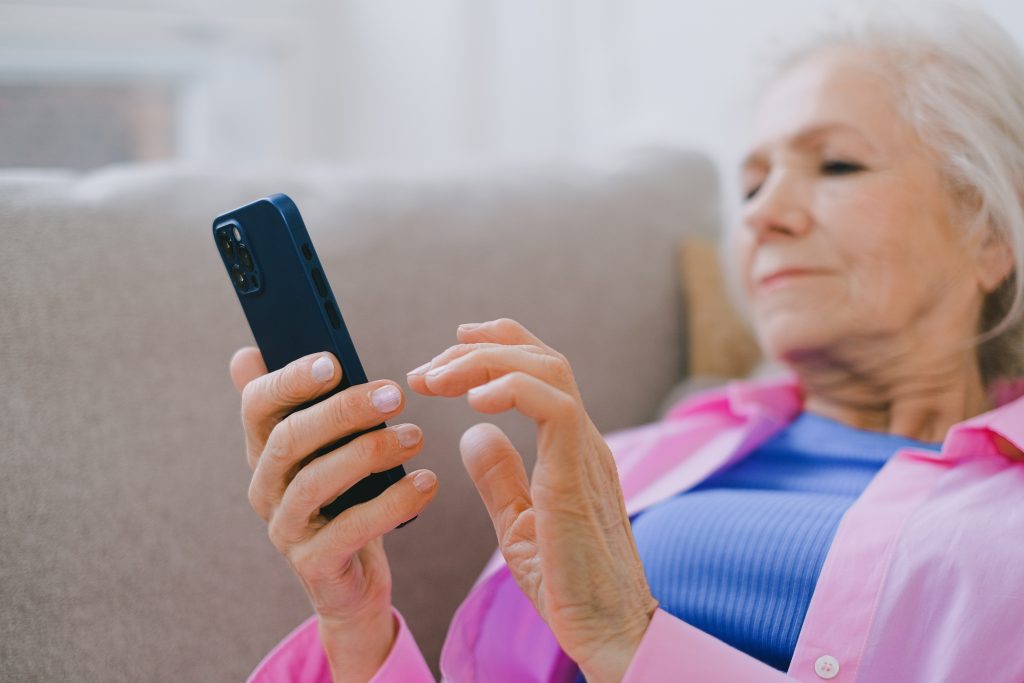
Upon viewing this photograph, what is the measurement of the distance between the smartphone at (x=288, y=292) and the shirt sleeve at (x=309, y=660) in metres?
0.16

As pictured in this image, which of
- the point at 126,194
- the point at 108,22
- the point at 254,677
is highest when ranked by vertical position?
the point at 108,22

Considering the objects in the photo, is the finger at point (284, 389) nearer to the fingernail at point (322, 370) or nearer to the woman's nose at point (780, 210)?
the fingernail at point (322, 370)

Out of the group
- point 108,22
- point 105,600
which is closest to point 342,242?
point 105,600

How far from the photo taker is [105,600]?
745mm

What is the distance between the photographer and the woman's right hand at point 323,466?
1.92 ft

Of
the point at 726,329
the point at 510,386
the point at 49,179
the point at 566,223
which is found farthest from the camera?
the point at 726,329

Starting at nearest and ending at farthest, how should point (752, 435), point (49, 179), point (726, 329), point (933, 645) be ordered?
point (933, 645) → point (49, 179) → point (752, 435) → point (726, 329)

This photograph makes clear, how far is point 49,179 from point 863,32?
96 cm

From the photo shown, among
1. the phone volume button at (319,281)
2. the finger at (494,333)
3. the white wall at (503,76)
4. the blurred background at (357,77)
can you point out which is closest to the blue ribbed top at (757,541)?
the finger at (494,333)

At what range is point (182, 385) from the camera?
83cm

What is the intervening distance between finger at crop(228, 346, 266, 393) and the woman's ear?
0.80m

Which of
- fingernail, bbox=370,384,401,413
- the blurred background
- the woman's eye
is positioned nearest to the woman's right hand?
fingernail, bbox=370,384,401,413

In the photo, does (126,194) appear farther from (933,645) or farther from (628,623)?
(933,645)

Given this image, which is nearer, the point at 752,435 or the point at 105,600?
the point at 105,600
